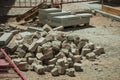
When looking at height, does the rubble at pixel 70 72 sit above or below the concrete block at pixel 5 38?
below

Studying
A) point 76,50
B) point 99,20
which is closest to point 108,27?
point 99,20

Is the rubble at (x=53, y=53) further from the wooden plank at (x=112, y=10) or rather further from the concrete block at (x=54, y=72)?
the wooden plank at (x=112, y=10)

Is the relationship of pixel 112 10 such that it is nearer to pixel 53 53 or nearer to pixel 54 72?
pixel 53 53

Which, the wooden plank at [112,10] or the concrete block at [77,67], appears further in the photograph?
the wooden plank at [112,10]

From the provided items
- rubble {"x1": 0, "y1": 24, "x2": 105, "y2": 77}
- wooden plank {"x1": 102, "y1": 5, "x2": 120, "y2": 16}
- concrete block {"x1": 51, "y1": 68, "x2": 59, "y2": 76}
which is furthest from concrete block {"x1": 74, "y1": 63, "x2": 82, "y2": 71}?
wooden plank {"x1": 102, "y1": 5, "x2": 120, "y2": 16}

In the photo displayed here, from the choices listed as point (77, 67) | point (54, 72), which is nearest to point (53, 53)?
point (77, 67)

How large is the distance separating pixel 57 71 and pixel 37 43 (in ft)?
3.75

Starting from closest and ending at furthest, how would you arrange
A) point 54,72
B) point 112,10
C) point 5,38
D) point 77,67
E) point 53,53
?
1. point 54,72
2. point 77,67
3. point 53,53
4. point 5,38
5. point 112,10

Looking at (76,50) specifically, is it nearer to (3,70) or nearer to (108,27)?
(3,70)

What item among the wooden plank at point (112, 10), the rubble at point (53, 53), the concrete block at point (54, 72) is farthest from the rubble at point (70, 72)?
the wooden plank at point (112, 10)

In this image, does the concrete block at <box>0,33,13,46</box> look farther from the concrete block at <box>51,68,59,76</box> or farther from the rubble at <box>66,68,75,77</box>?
the rubble at <box>66,68,75,77</box>

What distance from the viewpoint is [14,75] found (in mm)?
7117

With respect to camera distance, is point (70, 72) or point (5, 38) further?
point (5, 38)

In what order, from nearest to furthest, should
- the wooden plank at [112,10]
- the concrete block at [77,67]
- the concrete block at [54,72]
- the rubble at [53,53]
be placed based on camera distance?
1. the concrete block at [54,72]
2. the rubble at [53,53]
3. the concrete block at [77,67]
4. the wooden plank at [112,10]
